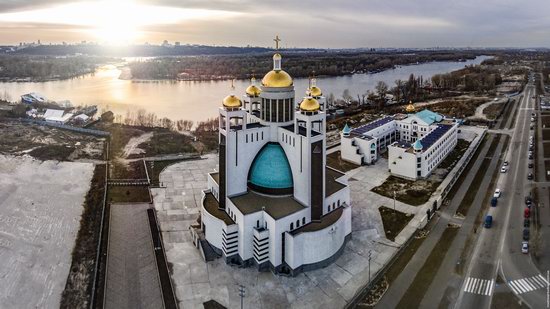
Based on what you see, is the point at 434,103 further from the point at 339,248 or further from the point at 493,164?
the point at 339,248

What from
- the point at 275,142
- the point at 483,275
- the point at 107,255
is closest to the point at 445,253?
the point at 483,275

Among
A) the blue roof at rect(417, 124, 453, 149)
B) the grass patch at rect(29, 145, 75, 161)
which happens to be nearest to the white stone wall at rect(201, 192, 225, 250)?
the blue roof at rect(417, 124, 453, 149)

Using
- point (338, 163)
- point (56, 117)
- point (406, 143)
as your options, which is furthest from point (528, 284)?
point (56, 117)

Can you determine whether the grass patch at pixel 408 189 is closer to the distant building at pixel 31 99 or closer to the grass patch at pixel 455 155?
the grass patch at pixel 455 155

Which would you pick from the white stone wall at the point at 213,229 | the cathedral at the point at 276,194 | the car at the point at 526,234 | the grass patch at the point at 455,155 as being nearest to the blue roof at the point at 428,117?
the grass patch at the point at 455,155

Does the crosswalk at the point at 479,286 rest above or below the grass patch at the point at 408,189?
below

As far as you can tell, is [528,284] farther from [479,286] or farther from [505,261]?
[479,286]
